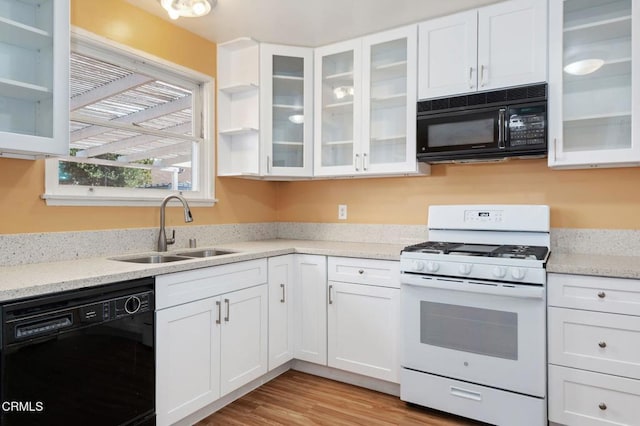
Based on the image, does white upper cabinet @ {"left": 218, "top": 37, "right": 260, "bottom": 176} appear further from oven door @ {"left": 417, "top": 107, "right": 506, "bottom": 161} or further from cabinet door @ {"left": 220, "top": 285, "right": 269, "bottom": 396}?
oven door @ {"left": 417, "top": 107, "right": 506, "bottom": 161}

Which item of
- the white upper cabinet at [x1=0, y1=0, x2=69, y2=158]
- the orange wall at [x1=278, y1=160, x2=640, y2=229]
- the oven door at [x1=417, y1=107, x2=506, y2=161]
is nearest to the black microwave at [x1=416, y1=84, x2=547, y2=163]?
the oven door at [x1=417, y1=107, x2=506, y2=161]

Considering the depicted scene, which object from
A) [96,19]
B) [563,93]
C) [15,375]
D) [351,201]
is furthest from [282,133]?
[15,375]

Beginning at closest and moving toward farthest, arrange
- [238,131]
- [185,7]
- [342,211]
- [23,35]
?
[23,35], [185,7], [238,131], [342,211]

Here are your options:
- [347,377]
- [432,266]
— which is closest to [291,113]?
[432,266]

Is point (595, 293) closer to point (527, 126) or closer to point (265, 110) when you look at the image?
point (527, 126)

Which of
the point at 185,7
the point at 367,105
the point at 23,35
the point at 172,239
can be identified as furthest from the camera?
the point at 367,105

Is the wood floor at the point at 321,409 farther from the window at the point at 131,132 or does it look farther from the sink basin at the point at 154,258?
the window at the point at 131,132

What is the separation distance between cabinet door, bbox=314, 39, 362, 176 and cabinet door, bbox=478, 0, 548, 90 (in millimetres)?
886

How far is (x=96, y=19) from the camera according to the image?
225 cm

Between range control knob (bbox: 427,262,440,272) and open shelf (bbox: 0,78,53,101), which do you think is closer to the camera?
open shelf (bbox: 0,78,53,101)

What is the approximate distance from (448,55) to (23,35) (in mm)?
2252

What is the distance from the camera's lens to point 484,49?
8.01ft

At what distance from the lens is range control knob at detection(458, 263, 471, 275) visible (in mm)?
2139

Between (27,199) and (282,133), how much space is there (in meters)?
1.66
